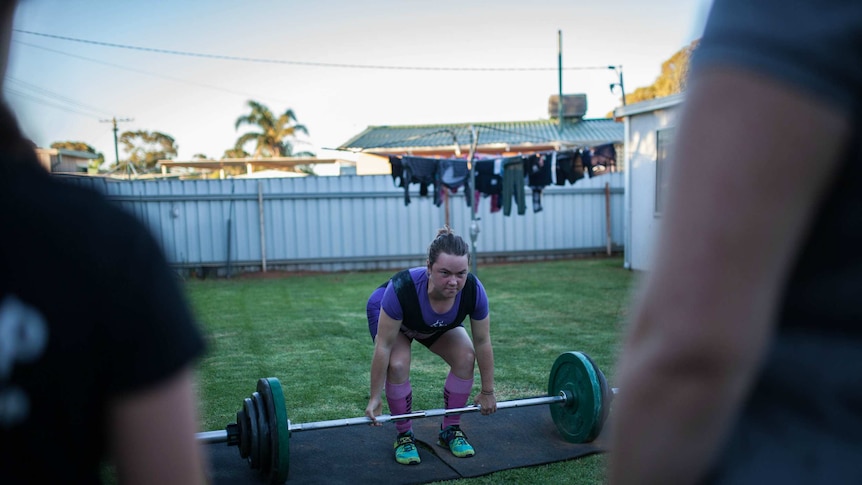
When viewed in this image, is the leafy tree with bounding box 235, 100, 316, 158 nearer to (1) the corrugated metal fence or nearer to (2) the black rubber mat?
(1) the corrugated metal fence

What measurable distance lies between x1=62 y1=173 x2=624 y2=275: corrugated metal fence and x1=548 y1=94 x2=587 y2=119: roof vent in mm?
12671

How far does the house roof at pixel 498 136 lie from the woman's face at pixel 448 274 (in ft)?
60.7

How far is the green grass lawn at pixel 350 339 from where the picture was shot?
15.8 ft

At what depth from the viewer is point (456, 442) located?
3955 millimetres

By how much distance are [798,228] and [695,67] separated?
15 centimetres

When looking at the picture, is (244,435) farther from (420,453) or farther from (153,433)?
(153,433)

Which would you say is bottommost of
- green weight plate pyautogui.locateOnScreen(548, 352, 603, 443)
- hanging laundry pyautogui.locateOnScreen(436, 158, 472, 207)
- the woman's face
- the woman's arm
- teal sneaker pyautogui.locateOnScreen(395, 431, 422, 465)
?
teal sneaker pyautogui.locateOnScreen(395, 431, 422, 465)

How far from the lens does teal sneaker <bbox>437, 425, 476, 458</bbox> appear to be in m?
3.89

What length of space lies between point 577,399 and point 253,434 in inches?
77.1

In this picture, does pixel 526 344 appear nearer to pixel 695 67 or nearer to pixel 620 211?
pixel 695 67

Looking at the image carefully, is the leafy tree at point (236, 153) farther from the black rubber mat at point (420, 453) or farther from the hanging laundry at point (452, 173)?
the black rubber mat at point (420, 453)

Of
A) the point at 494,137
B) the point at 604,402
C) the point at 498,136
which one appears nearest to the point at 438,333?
the point at 604,402

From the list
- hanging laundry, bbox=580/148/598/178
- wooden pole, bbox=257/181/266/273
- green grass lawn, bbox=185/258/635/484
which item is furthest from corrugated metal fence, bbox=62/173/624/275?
hanging laundry, bbox=580/148/598/178

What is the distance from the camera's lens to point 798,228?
1.68 feet
